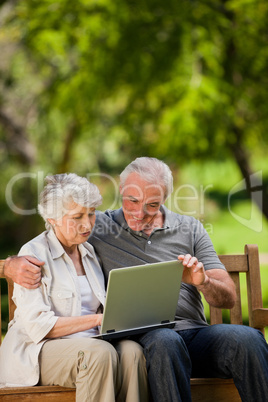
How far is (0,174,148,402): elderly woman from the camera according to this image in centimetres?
222

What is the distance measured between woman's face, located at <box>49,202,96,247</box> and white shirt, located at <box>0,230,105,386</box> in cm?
6

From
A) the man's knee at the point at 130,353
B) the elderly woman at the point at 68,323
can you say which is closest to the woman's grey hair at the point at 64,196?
the elderly woman at the point at 68,323

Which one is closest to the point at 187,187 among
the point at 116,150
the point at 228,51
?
the point at 116,150

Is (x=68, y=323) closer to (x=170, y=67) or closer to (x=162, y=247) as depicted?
(x=162, y=247)

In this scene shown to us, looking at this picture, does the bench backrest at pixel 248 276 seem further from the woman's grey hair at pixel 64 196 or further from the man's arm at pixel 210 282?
the woman's grey hair at pixel 64 196

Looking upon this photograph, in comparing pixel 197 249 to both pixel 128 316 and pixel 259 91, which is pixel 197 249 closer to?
pixel 128 316

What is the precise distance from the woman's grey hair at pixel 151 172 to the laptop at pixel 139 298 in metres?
0.55

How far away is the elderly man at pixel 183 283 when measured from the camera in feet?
7.44

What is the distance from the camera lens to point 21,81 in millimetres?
8375

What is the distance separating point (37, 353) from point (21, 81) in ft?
21.6

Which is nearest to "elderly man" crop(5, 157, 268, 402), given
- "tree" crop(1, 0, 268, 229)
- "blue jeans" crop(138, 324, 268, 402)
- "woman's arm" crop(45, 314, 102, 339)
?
"blue jeans" crop(138, 324, 268, 402)

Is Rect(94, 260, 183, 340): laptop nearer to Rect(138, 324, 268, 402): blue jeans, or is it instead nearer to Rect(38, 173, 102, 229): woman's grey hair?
Rect(138, 324, 268, 402): blue jeans

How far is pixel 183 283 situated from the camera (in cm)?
272

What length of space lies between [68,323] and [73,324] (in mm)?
20
